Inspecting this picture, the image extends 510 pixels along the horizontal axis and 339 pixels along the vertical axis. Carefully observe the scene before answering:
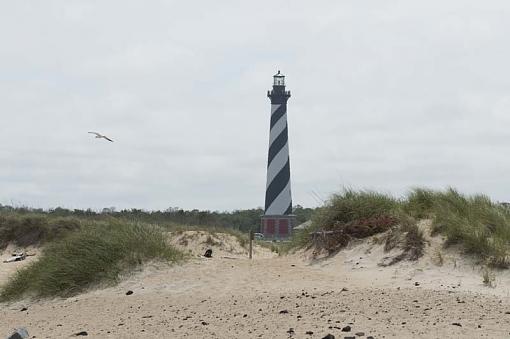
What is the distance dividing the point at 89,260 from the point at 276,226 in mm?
30395

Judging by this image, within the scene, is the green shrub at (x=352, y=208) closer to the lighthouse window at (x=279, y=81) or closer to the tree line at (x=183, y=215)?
the tree line at (x=183, y=215)

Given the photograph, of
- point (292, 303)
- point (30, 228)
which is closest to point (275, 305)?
point (292, 303)

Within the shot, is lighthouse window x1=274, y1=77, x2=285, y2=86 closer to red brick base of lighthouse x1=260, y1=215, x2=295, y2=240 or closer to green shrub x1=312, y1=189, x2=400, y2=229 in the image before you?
red brick base of lighthouse x1=260, y1=215, x2=295, y2=240

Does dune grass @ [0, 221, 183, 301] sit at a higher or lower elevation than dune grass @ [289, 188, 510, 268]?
lower

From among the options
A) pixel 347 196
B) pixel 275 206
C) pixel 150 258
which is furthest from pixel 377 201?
pixel 275 206

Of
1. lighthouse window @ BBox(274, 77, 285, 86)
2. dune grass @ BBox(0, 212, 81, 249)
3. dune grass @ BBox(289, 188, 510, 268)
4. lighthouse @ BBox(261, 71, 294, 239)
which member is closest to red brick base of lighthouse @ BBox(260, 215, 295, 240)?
lighthouse @ BBox(261, 71, 294, 239)

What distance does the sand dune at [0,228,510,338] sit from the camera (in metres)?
8.66

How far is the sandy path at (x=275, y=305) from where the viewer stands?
8641 millimetres

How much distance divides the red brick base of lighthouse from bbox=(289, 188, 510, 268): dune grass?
27.5 metres

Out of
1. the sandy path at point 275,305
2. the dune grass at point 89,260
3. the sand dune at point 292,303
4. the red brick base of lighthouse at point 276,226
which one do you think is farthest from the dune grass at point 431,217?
the red brick base of lighthouse at point 276,226

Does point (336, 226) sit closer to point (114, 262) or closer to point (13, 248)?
point (114, 262)

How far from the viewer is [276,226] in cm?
4459

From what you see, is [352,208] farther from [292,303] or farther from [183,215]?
[183,215]

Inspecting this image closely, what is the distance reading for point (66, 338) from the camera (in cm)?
979
